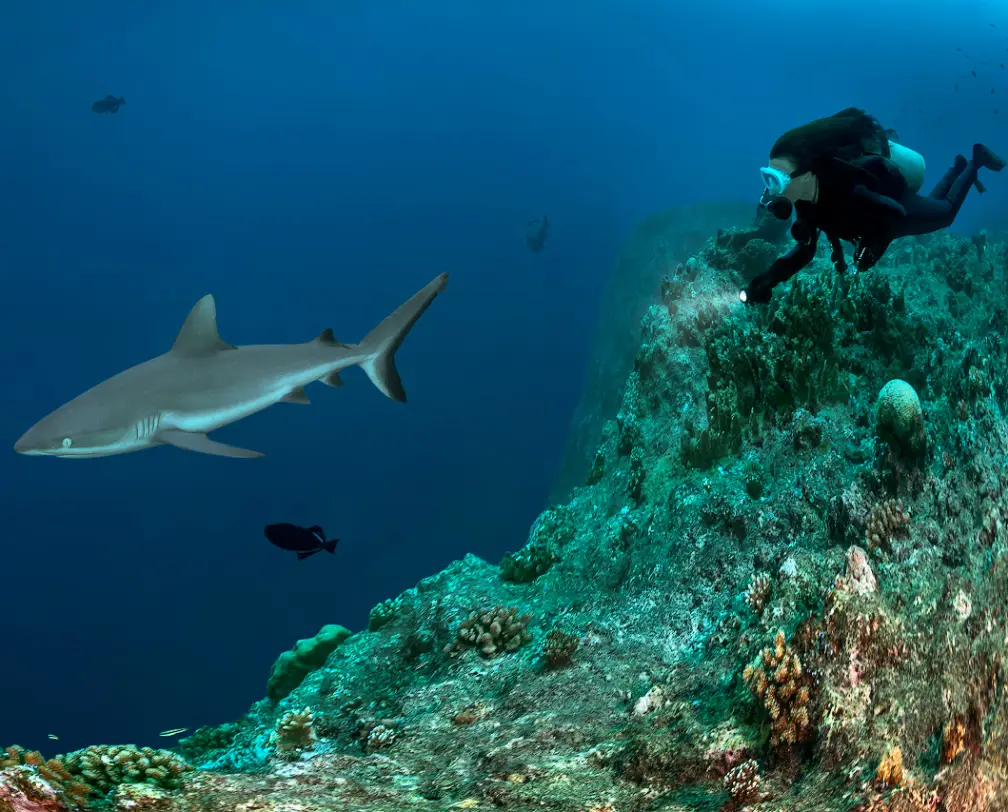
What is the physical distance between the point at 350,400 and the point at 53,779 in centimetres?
6080

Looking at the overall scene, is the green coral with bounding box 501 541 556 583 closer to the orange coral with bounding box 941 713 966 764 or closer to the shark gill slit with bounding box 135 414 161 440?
the shark gill slit with bounding box 135 414 161 440

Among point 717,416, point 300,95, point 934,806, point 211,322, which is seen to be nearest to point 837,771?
point 934,806

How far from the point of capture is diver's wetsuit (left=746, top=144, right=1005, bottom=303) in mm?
4672

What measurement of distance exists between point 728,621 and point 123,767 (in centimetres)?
428

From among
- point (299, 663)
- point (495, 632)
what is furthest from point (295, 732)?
point (299, 663)

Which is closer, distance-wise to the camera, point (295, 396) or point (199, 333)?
point (199, 333)

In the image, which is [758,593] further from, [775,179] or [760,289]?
[775,179]

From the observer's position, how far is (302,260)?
85.1 meters

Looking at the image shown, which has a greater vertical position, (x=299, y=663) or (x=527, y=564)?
(x=527, y=564)

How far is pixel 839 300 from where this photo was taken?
7668 millimetres

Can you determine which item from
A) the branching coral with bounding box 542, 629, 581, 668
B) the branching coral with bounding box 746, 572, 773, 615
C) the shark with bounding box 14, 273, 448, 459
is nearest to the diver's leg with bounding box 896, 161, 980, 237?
the branching coral with bounding box 746, 572, 773, 615

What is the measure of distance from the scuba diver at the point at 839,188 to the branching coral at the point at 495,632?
12.6ft

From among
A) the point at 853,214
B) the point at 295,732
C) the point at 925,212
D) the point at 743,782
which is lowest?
the point at 743,782

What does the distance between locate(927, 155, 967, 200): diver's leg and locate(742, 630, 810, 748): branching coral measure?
18.3ft
